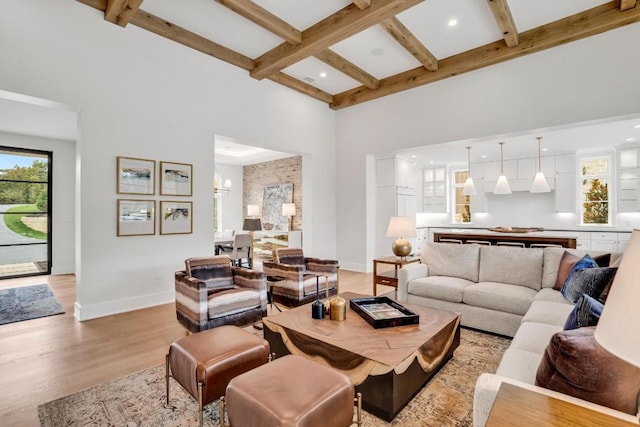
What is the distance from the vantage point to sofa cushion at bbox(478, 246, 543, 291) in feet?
11.2

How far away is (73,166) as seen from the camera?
691 centimetres

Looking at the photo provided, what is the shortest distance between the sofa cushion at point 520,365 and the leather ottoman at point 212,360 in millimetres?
1383

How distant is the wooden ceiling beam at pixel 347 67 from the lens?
199 inches

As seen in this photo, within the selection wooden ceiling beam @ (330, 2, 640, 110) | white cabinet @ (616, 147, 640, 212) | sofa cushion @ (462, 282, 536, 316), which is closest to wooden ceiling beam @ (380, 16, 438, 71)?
wooden ceiling beam @ (330, 2, 640, 110)

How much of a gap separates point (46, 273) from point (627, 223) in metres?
12.5

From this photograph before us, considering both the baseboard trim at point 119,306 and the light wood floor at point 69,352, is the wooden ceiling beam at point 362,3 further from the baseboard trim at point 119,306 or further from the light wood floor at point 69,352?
the baseboard trim at point 119,306

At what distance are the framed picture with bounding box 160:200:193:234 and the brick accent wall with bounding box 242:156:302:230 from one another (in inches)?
158

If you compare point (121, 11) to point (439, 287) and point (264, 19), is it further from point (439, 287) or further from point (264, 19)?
point (439, 287)

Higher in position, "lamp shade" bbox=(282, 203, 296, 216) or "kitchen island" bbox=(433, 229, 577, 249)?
"lamp shade" bbox=(282, 203, 296, 216)

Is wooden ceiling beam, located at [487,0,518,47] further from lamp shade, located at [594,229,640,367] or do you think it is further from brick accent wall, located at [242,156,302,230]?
brick accent wall, located at [242,156,302,230]

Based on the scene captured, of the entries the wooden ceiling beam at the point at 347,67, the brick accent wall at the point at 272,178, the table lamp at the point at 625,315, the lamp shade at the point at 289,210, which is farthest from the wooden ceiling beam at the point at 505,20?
the lamp shade at the point at 289,210

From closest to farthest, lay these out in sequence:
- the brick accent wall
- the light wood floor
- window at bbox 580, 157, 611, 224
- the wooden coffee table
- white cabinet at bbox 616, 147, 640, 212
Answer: the wooden coffee table → the light wood floor → white cabinet at bbox 616, 147, 640, 212 → window at bbox 580, 157, 611, 224 → the brick accent wall

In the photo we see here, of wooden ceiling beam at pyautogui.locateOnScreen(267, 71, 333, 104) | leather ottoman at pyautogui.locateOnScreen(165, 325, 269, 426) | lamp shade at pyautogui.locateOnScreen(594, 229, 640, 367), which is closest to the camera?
lamp shade at pyautogui.locateOnScreen(594, 229, 640, 367)

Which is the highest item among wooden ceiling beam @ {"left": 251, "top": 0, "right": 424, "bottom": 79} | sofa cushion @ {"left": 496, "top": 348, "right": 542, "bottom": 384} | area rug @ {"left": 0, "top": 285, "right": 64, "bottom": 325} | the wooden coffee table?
wooden ceiling beam @ {"left": 251, "top": 0, "right": 424, "bottom": 79}
